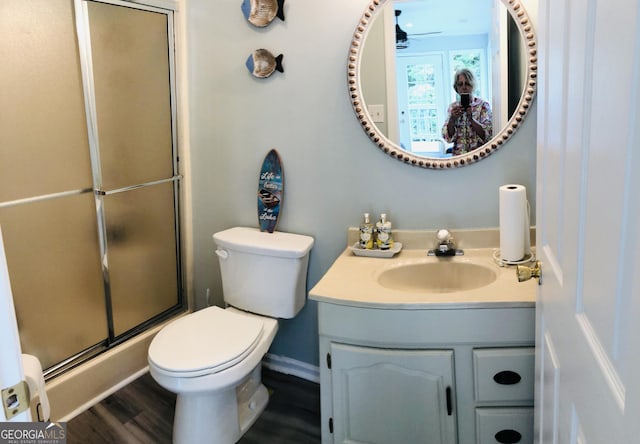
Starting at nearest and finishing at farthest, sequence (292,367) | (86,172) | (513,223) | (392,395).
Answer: (392,395) < (513,223) < (86,172) < (292,367)

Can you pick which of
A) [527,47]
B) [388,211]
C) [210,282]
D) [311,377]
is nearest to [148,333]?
[210,282]

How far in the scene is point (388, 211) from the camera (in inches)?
92.4

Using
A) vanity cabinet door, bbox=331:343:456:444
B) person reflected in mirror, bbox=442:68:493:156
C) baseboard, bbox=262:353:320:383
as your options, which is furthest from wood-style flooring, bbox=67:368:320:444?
person reflected in mirror, bbox=442:68:493:156

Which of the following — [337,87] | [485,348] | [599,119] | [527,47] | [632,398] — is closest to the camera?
[632,398]

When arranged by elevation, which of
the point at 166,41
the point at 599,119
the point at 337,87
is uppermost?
the point at 166,41

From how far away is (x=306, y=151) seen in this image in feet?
8.05

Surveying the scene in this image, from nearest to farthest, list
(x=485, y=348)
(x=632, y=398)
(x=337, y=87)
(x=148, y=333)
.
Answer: (x=632, y=398)
(x=485, y=348)
(x=337, y=87)
(x=148, y=333)

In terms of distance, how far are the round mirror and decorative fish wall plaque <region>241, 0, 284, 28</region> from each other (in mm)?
379

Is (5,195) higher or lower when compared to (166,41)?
lower

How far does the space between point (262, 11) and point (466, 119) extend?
3.23ft

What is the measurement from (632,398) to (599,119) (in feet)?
1.24

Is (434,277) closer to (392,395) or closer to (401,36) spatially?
(392,395)

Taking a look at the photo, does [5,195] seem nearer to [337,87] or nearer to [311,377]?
[337,87]

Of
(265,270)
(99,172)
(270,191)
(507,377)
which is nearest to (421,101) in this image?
(270,191)
